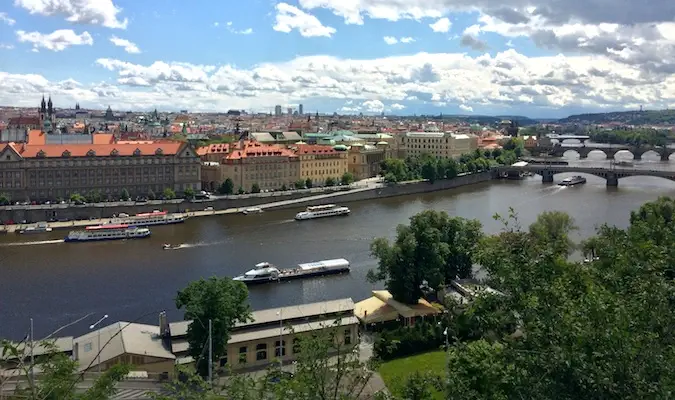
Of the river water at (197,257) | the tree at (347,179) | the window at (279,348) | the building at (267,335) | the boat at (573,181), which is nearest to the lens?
the building at (267,335)

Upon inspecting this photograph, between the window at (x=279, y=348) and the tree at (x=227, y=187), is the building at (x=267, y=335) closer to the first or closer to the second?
the window at (x=279, y=348)

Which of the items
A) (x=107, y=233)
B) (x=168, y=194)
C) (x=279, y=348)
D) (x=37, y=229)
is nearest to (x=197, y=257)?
(x=107, y=233)

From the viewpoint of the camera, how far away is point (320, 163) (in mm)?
44188

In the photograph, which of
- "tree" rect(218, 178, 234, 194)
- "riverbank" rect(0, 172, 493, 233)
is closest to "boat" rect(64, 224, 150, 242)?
"riverbank" rect(0, 172, 493, 233)

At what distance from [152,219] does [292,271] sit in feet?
38.9

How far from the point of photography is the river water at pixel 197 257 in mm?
17781

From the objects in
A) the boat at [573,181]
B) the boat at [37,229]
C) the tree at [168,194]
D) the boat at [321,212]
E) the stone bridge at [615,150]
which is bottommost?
the boat at [37,229]

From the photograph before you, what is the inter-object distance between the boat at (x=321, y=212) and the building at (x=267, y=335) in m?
17.1

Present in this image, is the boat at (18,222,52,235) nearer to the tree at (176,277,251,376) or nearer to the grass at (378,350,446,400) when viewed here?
the tree at (176,277,251,376)

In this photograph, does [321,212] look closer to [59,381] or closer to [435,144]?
[59,381]

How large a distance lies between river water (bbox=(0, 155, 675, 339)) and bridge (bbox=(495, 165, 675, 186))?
8.40 metres

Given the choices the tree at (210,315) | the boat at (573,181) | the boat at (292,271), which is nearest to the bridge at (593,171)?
the boat at (573,181)

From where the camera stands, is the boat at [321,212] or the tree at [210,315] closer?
the tree at [210,315]

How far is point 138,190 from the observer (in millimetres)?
36625
